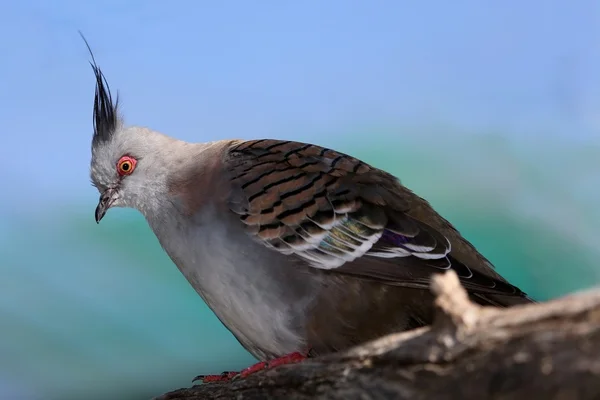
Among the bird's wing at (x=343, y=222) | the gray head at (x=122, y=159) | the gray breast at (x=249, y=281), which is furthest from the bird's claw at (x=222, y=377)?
the gray head at (x=122, y=159)

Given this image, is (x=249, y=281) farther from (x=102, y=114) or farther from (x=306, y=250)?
(x=102, y=114)

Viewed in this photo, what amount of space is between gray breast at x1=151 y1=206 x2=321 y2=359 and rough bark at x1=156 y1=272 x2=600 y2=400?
508mm

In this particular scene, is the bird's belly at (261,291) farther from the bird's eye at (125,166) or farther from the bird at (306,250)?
the bird's eye at (125,166)

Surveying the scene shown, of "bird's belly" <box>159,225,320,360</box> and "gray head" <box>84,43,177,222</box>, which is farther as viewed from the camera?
"gray head" <box>84,43,177,222</box>

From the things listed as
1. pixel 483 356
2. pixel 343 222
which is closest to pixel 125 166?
pixel 343 222

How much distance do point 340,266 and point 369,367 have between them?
1.99 ft

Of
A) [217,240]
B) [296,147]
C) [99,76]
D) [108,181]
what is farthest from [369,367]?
[99,76]

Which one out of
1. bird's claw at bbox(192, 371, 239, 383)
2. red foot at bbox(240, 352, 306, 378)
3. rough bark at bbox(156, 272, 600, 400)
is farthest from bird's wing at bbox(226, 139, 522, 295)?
rough bark at bbox(156, 272, 600, 400)

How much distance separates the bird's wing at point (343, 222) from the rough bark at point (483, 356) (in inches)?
21.4

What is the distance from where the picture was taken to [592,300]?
114 cm

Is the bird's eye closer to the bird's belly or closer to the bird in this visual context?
the bird

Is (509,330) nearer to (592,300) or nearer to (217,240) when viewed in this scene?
(592,300)

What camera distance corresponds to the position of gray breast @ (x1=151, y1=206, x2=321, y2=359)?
6.66 ft

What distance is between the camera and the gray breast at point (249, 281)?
203 centimetres
